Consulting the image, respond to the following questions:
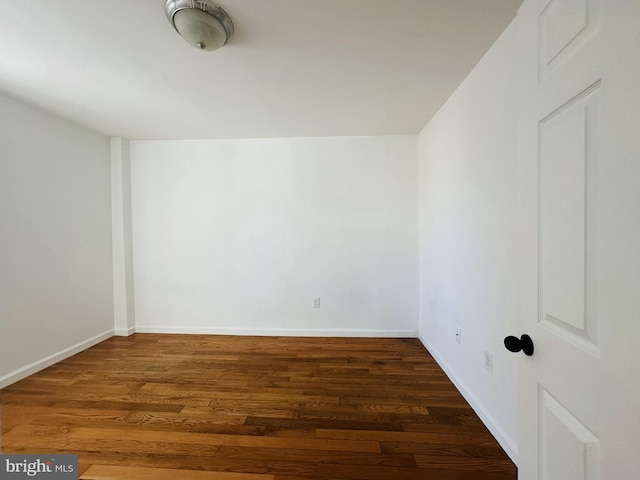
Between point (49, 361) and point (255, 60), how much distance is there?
3214 millimetres

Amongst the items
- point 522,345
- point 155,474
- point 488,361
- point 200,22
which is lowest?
point 155,474

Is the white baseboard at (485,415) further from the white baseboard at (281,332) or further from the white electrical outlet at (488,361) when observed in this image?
the white baseboard at (281,332)

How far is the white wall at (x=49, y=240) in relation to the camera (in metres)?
2.00

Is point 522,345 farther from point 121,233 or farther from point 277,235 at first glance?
point 121,233

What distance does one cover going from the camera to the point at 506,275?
53.0 inches

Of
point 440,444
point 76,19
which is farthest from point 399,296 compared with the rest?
point 76,19

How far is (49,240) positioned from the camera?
89.3 inches

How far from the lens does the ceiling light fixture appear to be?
3.82 feet

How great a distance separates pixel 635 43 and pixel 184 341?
354cm

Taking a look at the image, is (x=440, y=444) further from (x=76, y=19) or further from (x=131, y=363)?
(x=76, y=19)

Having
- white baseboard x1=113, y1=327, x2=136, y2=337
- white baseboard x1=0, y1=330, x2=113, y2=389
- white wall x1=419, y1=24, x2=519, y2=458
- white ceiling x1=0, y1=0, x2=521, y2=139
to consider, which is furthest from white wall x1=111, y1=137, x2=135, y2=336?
white wall x1=419, y1=24, x2=519, y2=458

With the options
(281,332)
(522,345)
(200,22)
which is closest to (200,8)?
(200,22)

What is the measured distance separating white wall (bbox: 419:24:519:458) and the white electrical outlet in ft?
0.10

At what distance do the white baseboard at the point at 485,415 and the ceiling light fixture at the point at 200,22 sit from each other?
8.93 ft
